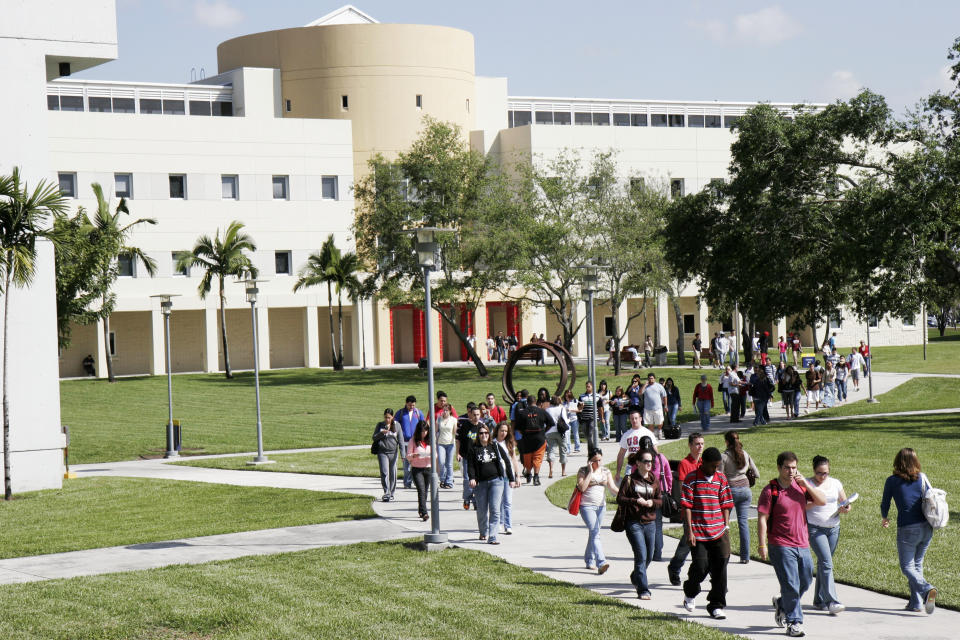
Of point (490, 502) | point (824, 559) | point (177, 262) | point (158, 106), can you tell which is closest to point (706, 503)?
point (824, 559)

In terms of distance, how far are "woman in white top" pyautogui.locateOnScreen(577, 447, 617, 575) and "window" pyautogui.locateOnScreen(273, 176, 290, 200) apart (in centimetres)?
5034

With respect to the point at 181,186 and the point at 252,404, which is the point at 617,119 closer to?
the point at 181,186

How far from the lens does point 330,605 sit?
39.3 ft

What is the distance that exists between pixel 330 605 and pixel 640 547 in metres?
3.49

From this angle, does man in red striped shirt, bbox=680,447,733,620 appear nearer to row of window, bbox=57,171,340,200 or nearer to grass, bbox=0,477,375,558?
grass, bbox=0,477,375,558

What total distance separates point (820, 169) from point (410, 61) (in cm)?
3632

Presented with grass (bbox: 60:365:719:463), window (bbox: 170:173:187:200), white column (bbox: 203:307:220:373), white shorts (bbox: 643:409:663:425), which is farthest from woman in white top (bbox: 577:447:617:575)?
window (bbox: 170:173:187:200)

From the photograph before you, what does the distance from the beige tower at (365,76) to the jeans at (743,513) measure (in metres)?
51.7

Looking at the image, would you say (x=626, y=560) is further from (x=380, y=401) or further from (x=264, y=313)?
(x=264, y=313)

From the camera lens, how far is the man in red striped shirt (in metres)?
10.9

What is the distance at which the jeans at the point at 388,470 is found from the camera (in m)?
19.7

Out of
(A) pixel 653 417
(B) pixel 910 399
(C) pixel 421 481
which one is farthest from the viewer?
(B) pixel 910 399

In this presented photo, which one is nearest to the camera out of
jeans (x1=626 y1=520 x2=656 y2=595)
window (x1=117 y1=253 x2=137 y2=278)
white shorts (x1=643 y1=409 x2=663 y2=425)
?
jeans (x1=626 y1=520 x2=656 y2=595)

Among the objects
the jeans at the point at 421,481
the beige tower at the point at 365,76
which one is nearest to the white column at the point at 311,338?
the beige tower at the point at 365,76
